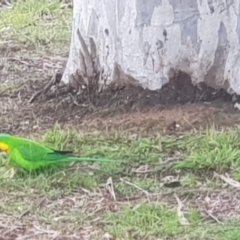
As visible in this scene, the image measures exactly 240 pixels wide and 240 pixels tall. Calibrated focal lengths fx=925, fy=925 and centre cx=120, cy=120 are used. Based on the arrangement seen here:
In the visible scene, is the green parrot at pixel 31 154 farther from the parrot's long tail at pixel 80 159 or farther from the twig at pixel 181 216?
the twig at pixel 181 216

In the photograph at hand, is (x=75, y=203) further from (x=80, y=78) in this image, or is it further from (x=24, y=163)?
(x=80, y=78)

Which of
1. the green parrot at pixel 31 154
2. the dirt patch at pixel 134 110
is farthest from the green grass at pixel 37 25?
the green parrot at pixel 31 154

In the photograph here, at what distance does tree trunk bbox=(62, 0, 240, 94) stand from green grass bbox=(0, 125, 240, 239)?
0.40m

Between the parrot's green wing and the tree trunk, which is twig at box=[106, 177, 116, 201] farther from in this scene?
the tree trunk

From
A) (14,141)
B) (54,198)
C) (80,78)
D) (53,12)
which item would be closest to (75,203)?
(54,198)

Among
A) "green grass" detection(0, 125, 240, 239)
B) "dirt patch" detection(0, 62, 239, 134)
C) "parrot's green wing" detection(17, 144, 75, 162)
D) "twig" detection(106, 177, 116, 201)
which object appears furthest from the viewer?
"dirt patch" detection(0, 62, 239, 134)

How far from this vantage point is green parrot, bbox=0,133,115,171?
4008mm

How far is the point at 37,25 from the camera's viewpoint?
691cm

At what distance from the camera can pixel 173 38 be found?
462 cm

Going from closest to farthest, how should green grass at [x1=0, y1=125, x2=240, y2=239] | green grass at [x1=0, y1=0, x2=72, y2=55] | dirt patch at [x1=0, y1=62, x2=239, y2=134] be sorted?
green grass at [x1=0, y1=125, x2=240, y2=239], dirt patch at [x1=0, y1=62, x2=239, y2=134], green grass at [x1=0, y1=0, x2=72, y2=55]

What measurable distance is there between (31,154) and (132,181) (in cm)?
45

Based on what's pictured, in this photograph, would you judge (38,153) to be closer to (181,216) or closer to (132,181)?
(132,181)

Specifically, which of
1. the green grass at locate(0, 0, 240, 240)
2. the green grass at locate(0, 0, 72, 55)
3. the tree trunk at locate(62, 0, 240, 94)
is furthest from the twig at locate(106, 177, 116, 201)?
the green grass at locate(0, 0, 72, 55)

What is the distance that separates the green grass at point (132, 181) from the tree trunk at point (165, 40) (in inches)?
15.9
